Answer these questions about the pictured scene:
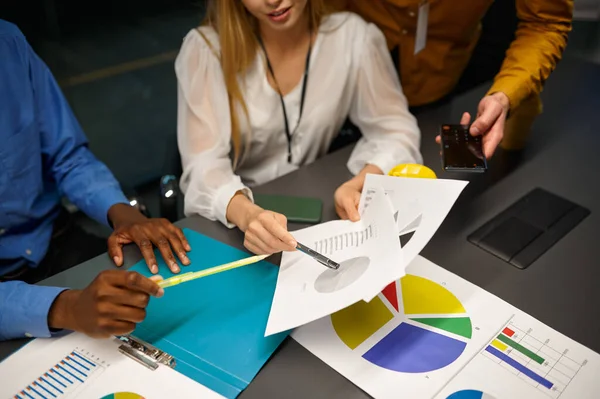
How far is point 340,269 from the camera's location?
762 mm

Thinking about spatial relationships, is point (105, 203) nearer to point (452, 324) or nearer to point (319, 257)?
point (319, 257)

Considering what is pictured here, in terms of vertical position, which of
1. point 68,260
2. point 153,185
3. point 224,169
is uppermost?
point 224,169

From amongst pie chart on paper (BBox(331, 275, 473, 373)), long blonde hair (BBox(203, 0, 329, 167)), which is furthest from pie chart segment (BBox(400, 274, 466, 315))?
long blonde hair (BBox(203, 0, 329, 167))

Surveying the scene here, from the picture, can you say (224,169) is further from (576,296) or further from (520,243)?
(576,296)

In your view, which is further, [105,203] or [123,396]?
[105,203]

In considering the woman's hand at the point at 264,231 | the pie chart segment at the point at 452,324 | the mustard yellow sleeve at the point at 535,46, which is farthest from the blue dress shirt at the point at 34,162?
the mustard yellow sleeve at the point at 535,46

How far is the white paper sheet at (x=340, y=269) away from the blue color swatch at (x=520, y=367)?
0.74ft

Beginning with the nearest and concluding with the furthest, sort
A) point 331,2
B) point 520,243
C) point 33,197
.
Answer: point 520,243
point 33,197
point 331,2

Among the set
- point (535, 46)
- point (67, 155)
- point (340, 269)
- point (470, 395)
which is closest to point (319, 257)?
point (340, 269)

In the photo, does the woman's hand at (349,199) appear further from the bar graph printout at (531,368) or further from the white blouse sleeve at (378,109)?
the bar graph printout at (531,368)

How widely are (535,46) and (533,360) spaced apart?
83cm

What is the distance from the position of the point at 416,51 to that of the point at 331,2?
276mm

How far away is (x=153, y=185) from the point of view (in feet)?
6.05

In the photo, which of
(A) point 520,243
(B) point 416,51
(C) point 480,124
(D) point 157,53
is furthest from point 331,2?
(A) point 520,243
